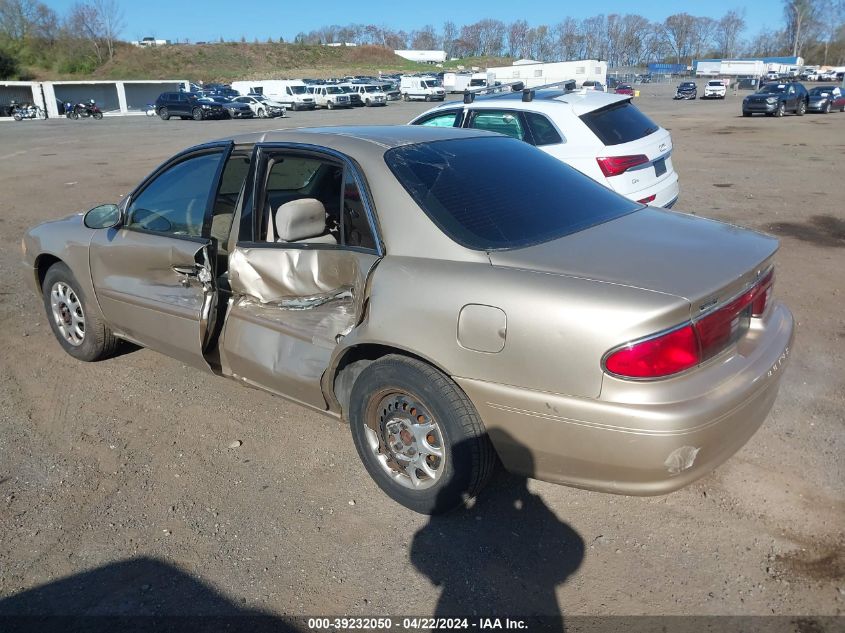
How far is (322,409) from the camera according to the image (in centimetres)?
354

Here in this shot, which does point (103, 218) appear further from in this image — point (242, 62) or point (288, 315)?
point (242, 62)

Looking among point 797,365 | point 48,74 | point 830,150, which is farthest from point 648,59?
point 797,365

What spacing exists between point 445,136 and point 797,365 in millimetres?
2887

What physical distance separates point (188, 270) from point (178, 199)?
1.91 ft

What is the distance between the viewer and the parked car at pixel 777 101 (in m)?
32.2

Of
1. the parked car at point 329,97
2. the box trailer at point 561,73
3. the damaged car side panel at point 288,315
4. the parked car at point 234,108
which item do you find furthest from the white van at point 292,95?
the damaged car side panel at point 288,315

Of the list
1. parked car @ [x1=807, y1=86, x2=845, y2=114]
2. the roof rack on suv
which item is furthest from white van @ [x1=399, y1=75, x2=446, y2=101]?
the roof rack on suv

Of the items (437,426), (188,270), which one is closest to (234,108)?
(188,270)

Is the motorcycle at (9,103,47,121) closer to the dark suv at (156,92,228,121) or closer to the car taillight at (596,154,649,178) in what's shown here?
the dark suv at (156,92,228,121)

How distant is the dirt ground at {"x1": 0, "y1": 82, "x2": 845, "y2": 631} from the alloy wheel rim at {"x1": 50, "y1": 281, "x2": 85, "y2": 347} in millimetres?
237

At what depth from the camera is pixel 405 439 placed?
3.17m

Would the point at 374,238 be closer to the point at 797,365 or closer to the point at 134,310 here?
the point at 134,310

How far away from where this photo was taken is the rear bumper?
2.50 m

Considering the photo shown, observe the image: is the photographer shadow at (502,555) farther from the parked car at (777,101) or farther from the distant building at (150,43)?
the distant building at (150,43)
